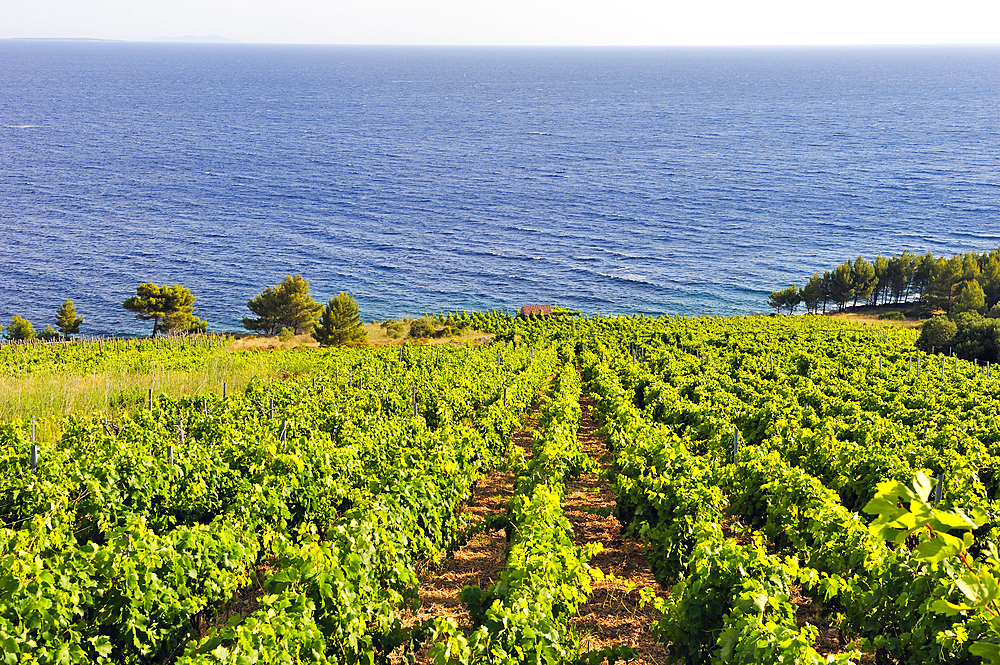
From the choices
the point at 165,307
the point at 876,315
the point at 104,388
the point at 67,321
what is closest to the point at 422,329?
the point at 165,307

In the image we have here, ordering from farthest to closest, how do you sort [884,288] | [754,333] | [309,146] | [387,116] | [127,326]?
1. [387,116]
2. [309,146]
3. [884,288]
4. [127,326]
5. [754,333]

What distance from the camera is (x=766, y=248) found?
81750mm

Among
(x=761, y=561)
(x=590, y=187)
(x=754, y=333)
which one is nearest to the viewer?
(x=761, y=561)

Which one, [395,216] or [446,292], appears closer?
[446,292]

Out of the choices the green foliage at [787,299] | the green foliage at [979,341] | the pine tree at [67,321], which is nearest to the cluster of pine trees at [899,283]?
the green foliage at [787,299]

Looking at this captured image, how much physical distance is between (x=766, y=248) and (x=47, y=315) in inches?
2812

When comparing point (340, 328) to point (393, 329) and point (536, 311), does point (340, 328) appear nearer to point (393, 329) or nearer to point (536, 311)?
point (393, 329)

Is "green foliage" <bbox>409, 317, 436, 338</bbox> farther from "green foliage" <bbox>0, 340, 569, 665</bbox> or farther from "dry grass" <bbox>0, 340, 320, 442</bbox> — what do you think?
"green foliage" <bbox>0, 340, 569, 665</bbox>

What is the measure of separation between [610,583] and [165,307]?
46939 millimetres

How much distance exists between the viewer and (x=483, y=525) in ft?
35.0

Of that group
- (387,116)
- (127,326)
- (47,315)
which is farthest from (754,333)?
(387,116)

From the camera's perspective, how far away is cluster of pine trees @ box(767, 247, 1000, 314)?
53750 millimetres

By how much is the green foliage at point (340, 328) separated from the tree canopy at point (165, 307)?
12428 mm

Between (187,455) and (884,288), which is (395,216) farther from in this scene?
(187,455)
